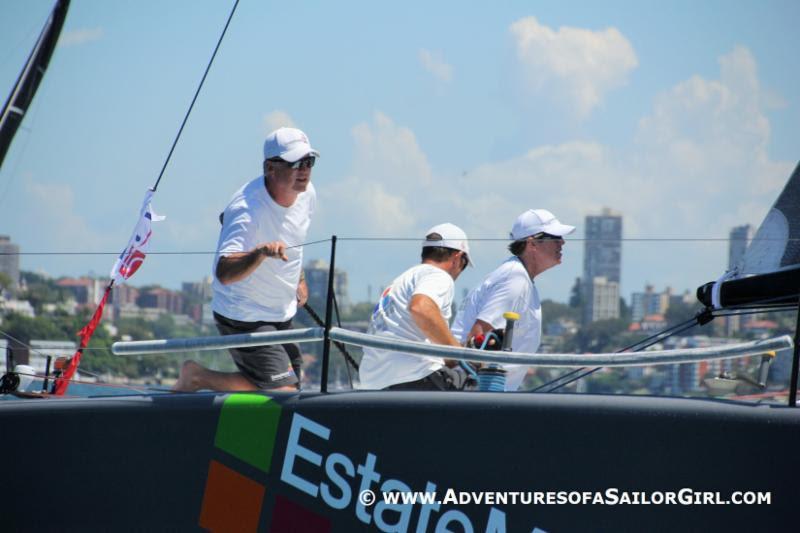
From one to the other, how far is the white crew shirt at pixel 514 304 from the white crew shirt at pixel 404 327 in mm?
181

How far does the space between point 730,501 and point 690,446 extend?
0.65 ft

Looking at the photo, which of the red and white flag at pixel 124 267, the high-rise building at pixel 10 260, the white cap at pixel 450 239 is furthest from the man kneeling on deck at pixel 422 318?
the high-rise building at pixel 10 260

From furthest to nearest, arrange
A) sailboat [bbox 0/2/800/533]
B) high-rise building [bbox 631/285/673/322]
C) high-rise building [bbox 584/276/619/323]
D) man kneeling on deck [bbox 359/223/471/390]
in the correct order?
high-rise building [bbox 631/285/673/322]
high-rise building [bbox 584/276/619/323]
man kneeling on deck [bbox 359/223/471/390]
sailboat [bbox 0/2/800/533]

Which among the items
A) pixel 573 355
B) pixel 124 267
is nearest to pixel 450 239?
pixel 573 355

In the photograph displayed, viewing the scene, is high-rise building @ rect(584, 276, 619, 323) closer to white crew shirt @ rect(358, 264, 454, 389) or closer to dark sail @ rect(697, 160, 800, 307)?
dark sail @ rect(697, 160, 800, 307)

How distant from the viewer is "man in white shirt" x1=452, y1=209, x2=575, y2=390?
395cm

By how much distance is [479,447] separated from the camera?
3404 millimetres

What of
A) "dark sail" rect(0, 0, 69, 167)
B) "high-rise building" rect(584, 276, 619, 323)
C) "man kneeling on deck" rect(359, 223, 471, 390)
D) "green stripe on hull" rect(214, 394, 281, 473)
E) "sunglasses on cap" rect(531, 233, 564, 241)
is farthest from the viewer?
"dark sail" rect(0, 0, 69, 167)

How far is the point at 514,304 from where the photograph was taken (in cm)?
396

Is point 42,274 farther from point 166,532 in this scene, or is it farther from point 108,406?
point 166,532

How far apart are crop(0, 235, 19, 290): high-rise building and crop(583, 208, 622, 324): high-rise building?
1.99m

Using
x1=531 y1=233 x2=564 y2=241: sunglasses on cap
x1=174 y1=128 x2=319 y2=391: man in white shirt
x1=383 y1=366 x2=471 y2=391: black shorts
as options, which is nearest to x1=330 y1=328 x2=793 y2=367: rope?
x1=383 y1=366 x2=471 y2=391: black shorts

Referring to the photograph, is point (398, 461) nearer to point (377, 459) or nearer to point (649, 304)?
point (377, 459)

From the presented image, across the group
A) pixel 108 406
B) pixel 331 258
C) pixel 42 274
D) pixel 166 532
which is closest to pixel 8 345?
pixel 42 274
